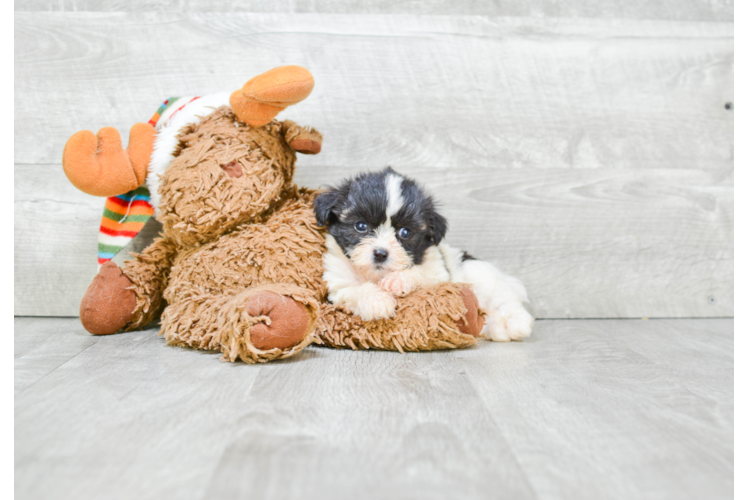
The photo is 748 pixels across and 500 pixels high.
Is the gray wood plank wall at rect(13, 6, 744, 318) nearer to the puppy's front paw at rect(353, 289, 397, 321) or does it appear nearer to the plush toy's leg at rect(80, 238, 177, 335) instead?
the plush toy's leg at rect(80, 238, 177, 335)

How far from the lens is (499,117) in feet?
7.38

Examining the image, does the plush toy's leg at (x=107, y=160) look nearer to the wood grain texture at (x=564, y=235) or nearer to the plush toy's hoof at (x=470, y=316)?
the wood grain texture at (x=564, y=235)

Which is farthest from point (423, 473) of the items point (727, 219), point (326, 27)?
point (727, 219)

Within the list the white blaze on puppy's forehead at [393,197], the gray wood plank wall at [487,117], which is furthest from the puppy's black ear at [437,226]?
the gray wood plank wall at [487,117]

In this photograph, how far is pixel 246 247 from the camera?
1733 millimetres

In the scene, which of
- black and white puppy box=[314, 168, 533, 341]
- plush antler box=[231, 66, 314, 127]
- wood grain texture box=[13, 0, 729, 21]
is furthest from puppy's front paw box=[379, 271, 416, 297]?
wood grain texture box=[13, 0, 729, 21]

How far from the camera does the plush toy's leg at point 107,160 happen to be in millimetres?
1699

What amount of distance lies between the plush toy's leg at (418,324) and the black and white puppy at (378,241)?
35 millimetres

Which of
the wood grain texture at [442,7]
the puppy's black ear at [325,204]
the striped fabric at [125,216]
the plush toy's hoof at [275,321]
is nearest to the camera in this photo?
the plush toy's hoof at [275,321]

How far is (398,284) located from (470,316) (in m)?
0.23

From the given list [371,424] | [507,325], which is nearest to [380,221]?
[507,325]

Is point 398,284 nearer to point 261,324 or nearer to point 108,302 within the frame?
point 261,324

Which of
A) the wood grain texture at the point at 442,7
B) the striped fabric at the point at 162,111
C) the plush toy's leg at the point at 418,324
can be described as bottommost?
the plush toy's leg at the point at 418,324

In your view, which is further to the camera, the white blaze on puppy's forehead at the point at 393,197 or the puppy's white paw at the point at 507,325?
the puppy's white paw at the point at 507,325
